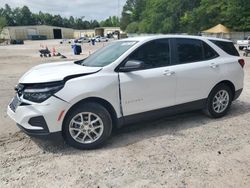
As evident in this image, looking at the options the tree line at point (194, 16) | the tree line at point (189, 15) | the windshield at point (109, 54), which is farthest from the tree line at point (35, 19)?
the windshield at point (109, 54)

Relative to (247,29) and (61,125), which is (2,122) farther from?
(247,29)

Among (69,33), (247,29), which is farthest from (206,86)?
(69,33)

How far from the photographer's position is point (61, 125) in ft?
12.3

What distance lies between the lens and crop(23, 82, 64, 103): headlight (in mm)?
3660

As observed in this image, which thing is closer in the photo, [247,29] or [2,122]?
[2,122]

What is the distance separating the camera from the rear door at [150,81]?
13.6 feet

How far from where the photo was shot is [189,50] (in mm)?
4875

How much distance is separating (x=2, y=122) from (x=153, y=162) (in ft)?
11.0

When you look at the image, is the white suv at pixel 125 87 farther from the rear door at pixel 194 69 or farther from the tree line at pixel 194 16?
the tree line at pixel 194 16

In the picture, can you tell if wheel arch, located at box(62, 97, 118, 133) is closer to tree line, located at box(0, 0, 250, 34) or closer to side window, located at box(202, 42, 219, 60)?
side window, located at box(202, 42, 219, 60)

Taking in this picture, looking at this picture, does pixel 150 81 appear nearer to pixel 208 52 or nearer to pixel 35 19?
pixel 208 52

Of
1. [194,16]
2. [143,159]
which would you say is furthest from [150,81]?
[194,16]

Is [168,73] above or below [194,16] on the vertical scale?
below

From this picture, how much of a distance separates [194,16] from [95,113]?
186 ft
